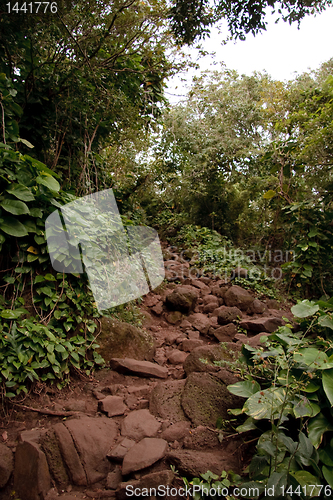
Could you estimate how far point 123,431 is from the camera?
7.18 ft

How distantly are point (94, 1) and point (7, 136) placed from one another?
201cm

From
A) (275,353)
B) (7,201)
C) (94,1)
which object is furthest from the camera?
(94,1)

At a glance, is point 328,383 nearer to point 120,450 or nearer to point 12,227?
point 120,450

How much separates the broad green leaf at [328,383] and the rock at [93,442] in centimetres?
149

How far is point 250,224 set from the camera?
31.0 ft

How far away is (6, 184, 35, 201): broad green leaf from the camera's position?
2.41 m

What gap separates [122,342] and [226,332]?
1595 mm

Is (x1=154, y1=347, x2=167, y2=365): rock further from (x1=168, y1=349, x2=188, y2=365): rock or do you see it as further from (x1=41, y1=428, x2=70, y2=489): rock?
(x1=41, y1=428, x2=70, y2=489): rock

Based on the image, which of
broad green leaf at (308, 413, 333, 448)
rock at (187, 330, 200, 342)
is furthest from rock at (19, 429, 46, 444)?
rock at (187, 330, 200, 342)

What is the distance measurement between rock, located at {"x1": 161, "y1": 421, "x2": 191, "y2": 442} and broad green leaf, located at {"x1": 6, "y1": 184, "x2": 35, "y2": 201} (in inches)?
83.2

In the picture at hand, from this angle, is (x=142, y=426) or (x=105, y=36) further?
(x=105, y=36)

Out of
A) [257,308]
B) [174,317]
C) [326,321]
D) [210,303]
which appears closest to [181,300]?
[174,317]

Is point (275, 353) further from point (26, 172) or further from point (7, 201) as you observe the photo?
point (26, 172)

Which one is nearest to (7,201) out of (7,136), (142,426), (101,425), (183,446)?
(7,136)
